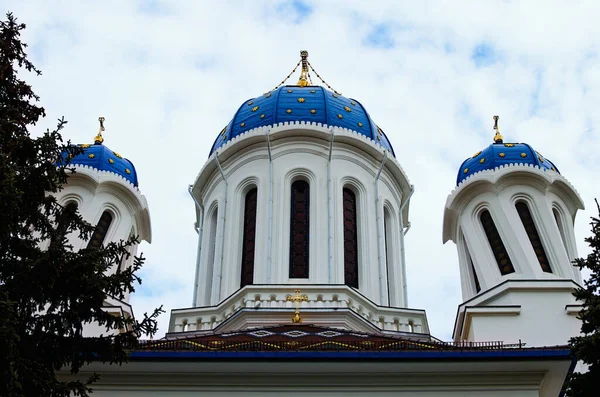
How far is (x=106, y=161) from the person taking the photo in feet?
99.0

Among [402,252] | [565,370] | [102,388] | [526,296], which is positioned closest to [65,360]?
[102,388]

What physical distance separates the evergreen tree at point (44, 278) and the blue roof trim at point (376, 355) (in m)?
2.87

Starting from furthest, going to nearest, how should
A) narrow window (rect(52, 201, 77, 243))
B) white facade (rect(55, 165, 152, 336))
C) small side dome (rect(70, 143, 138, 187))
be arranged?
1. small side dome (rect(70, 143, 138, 187))
2. white facade (rect(55, 165, 152, 336))
3. narrow window (rect(52, 201, 77, 243))

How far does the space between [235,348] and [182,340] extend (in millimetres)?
1091

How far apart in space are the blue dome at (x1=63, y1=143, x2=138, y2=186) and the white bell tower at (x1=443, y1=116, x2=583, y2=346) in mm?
10048

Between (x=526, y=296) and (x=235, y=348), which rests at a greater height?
(x=526, y=296)

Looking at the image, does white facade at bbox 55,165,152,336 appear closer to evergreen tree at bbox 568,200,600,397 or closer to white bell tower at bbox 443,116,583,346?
white bell tower at bbox 443,116,583,346

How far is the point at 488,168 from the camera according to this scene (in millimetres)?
29109

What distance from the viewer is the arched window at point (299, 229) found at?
26375 millimetres

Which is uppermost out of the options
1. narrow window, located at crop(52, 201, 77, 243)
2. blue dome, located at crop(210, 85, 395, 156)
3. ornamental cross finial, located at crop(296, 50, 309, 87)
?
ornamental cross finial, located at crop(296, 50, 309, 87)

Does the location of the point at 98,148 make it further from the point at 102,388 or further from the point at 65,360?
the point at 65,360

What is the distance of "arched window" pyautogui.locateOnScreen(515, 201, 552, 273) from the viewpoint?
89.4ft

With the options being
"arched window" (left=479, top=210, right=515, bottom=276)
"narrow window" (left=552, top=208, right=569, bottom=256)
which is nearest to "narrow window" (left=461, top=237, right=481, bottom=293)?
"arched window" (left=479, top=210, right=515, bottom=276)

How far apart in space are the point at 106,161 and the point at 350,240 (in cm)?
827
